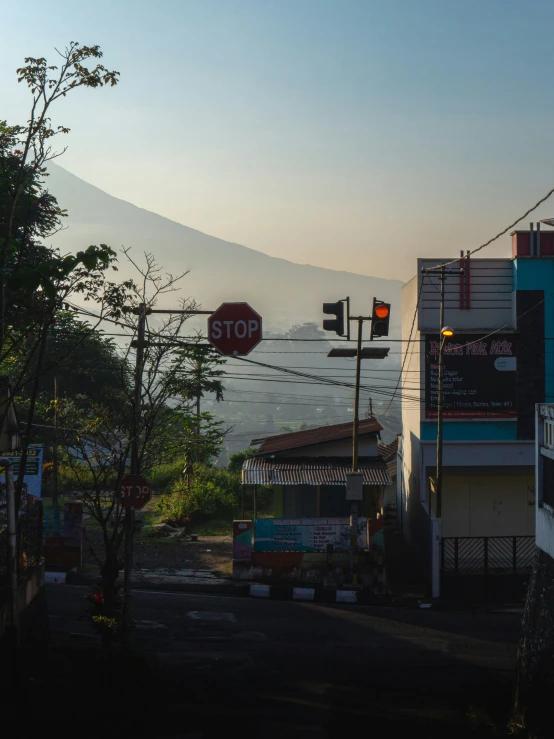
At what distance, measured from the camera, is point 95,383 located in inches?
1533

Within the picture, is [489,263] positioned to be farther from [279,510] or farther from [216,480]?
[216,480]

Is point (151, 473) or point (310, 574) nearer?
point (310, 574)

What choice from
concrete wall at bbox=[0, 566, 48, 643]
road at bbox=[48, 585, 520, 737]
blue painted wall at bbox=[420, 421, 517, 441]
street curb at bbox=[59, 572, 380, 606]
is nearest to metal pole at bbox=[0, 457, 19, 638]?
concrete wall at bbox=[0, 566, 48, 643]

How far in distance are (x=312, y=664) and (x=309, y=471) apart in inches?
406

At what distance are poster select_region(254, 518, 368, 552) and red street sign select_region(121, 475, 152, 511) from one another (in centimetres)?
781

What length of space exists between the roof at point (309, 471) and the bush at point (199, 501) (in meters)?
5.74

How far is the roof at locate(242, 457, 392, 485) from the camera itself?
22.1 m

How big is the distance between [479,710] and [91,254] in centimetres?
787

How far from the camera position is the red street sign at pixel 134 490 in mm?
12756

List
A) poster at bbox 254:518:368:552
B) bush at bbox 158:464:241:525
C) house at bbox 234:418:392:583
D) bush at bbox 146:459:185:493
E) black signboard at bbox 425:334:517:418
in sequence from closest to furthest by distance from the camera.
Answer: house at bbox 234:418:392:583 → poster at bbox 254:518:368:552 → black signboard at bbox 425:334:517:418 → bush at bbox 158:464:241:525 → bush at bbox 146:459:185:493

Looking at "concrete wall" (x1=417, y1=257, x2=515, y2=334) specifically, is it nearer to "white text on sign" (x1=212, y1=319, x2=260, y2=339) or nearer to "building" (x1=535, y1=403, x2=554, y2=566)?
"white text on sign" (x1=212, y1=319, x2=260, y2=339)

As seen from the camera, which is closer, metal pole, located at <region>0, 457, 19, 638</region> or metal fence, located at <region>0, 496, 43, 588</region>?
metal pole, located at <region>0, 457, 19, 638</region>

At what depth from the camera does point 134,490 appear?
499 inches

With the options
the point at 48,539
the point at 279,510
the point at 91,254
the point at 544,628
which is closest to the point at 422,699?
the point at 544,628
